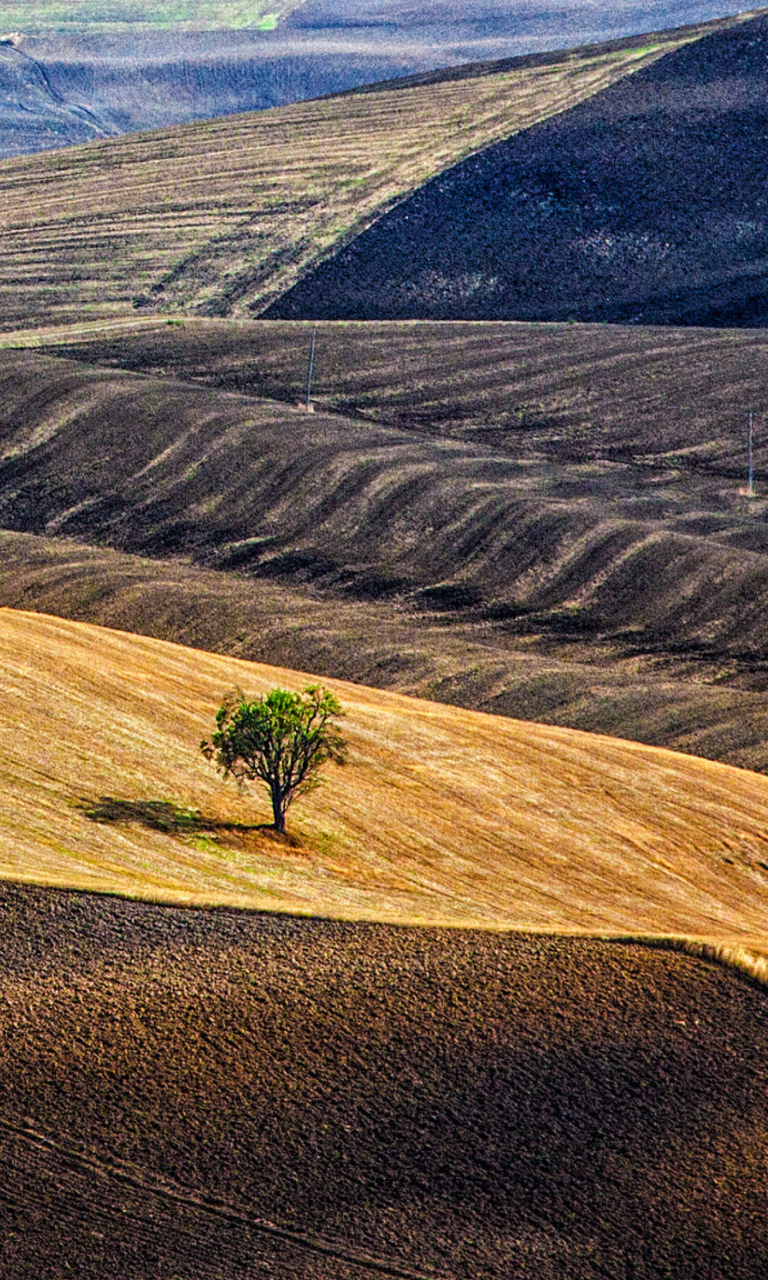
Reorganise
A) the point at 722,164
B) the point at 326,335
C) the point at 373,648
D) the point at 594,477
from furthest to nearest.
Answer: the point at 722,164, the point at 326,335, the point at 594,477, the point at 373,648

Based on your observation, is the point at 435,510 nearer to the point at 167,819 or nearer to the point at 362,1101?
the point at 167,819

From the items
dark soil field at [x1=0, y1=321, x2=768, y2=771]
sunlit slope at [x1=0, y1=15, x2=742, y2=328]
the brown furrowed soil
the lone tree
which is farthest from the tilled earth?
sunlit slope at [x1=0, y1=15, x2=742, y2=328]

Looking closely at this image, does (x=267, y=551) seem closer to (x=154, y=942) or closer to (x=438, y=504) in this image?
(x=438, y=504)

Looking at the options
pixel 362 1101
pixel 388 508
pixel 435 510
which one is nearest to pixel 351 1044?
pixel 362 1101

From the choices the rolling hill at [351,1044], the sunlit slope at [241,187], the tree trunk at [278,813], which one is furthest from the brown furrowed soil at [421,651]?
the sunlit slope at [241,187]

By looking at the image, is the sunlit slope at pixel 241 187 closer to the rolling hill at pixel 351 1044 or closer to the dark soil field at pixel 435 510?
the dark soil field at pixel 435 510

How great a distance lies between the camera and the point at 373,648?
4969 centimetres

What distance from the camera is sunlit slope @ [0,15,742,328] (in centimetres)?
9744

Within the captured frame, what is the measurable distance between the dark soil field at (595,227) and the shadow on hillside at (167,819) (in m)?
67.7

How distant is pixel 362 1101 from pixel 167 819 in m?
10.7

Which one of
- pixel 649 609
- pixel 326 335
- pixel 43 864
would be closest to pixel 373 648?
pixel 649 609

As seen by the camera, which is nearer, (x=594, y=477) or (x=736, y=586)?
(x=736, y=586)

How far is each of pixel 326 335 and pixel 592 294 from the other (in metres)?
21.2

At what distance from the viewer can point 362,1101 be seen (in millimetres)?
19000
